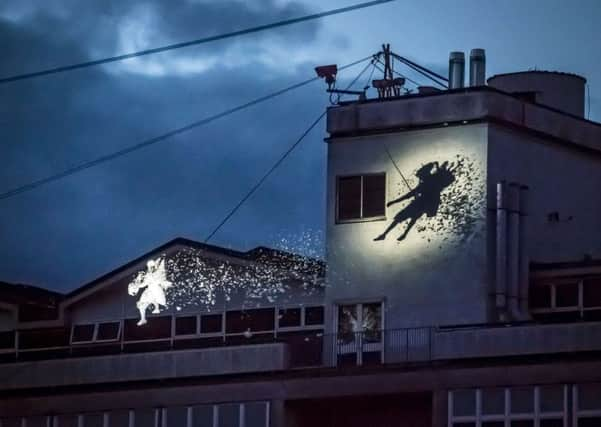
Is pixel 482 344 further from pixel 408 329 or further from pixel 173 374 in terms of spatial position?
pixel 173 374

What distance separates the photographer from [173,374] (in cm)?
6178

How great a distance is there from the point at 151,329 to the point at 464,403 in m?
12.9

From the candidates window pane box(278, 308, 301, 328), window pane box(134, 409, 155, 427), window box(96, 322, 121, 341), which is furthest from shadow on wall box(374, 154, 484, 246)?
window box(96, 322, 121, 341)

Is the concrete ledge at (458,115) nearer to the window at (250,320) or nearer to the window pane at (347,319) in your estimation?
the window pane at (347,319)

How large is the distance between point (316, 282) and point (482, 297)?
19.8 ft

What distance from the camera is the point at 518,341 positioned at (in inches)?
2196

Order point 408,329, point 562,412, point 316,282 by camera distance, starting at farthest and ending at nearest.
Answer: point 316,282, point 408,329, point 562,412

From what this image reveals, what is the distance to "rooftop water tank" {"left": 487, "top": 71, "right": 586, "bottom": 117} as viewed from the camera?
65.2m

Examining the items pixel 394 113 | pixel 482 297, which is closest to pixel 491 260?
pixel 482 297

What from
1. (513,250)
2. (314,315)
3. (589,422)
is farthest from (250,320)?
(589,422)

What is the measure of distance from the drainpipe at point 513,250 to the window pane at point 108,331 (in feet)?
44.1

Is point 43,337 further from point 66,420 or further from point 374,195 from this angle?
point 374,195

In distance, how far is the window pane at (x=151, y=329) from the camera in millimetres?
64875

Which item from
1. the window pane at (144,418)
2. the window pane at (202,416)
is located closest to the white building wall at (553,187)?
the window pane at (202,416)
